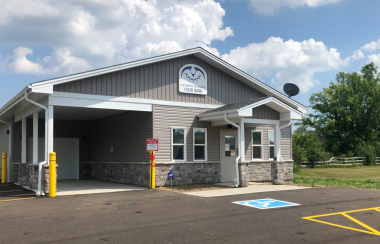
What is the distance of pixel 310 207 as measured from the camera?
9492 mm

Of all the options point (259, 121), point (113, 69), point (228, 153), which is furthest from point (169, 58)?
point (228, 153)

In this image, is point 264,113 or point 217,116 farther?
point 264,113

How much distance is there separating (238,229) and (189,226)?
980 millimetres

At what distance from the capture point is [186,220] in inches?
312

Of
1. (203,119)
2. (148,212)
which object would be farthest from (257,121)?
(148,212)

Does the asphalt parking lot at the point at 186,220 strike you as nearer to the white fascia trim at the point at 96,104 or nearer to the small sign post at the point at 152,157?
the small sign post at the point at 152,157

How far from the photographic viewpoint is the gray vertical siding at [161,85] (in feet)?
44.4

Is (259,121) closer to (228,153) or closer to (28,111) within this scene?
(228,153)

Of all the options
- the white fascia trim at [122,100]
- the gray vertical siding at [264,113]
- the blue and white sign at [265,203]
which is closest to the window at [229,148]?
the white fascia trim at [122,100]

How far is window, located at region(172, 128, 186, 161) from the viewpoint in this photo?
1491 cm

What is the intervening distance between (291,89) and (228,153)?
4967 mm

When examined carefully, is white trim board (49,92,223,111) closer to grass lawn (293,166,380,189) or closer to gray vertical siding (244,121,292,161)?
gray vertical siding (244,121,292,161)

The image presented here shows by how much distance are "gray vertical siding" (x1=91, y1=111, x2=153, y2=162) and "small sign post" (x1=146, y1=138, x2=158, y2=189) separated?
746 mm

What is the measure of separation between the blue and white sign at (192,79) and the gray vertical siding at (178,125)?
807mm
